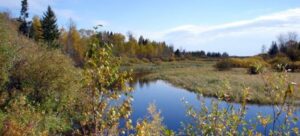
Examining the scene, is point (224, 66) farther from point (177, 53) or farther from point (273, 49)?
point (177, 53)

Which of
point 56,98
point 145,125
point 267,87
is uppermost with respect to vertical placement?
point 267,87

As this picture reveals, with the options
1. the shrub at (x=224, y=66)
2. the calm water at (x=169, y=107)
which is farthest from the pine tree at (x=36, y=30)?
the shrub at (x=224, y=66)

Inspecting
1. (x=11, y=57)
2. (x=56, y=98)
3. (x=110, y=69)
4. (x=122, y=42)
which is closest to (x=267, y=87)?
(x=110, y=69)

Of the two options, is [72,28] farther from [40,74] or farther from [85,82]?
[85,82]

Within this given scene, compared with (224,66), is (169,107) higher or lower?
lower

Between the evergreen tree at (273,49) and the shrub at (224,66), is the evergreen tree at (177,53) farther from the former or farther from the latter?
the shrub at (224,66)

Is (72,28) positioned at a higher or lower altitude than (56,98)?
higher

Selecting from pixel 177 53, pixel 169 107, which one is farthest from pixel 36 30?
pixel 177 53

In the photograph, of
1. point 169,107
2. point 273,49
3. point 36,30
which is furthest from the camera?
point 273,49

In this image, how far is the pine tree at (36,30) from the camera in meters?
64.5

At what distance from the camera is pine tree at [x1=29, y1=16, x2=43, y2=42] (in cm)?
6446

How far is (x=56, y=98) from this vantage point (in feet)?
76.2

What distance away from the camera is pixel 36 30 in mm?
74000

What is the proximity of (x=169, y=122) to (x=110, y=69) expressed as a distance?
19.7m
